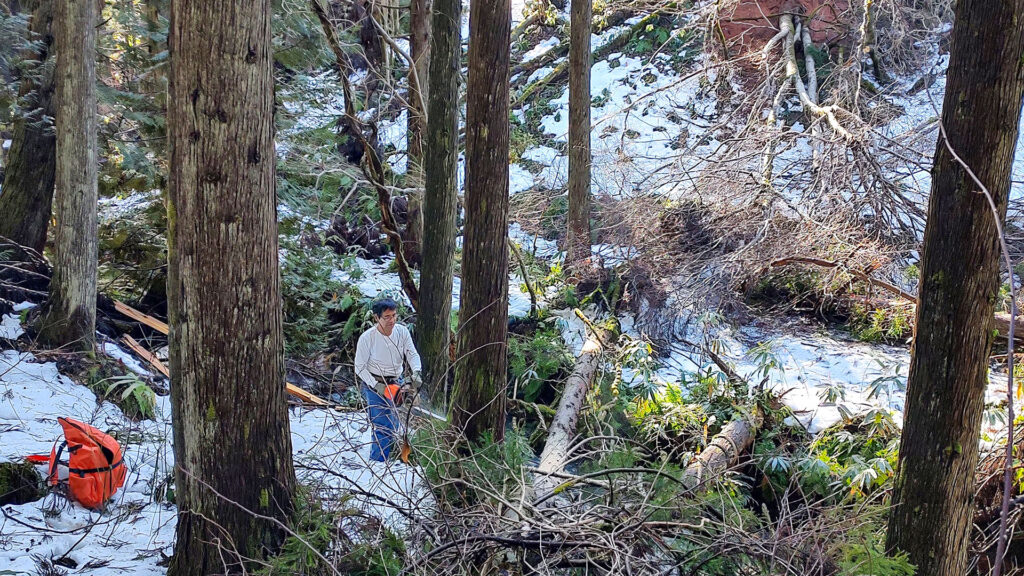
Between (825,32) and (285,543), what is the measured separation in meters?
15.9

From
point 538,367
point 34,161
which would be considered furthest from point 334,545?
point 34,161

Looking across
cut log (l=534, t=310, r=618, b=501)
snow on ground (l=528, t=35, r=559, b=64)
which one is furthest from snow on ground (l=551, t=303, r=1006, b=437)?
snow on ground (l=528, t=35, r=559, b=64)

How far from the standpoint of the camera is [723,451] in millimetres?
6176

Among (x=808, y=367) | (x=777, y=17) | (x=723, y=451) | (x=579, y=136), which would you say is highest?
(x=777, y=17)

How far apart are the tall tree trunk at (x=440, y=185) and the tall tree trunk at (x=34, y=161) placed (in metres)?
5.31

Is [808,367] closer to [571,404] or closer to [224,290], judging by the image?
[571,404]

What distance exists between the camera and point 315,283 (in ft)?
36.2

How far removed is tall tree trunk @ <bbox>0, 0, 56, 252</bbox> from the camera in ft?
30.0

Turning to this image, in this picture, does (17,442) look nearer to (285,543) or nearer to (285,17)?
(285,543)

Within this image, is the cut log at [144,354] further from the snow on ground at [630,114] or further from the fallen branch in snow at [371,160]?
the snow on ground at [630,114]

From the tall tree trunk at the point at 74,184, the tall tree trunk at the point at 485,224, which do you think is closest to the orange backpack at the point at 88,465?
the tall tree trunk at the point at 485,224

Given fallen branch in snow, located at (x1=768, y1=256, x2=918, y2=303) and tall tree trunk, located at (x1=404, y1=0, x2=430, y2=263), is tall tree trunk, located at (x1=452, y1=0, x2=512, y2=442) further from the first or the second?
tall tree trunk, located at (x1=404, y1=0, x2=430, y2=263)

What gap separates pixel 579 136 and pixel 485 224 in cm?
694

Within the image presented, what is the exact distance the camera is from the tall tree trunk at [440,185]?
755 centimetres
